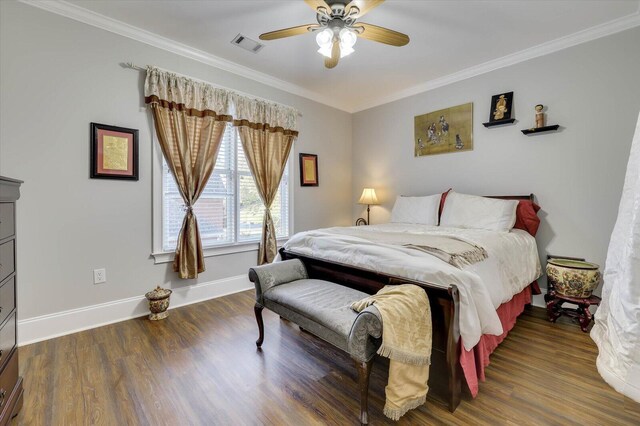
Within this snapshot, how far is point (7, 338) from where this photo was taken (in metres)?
1.37

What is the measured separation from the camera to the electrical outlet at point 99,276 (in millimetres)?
2529

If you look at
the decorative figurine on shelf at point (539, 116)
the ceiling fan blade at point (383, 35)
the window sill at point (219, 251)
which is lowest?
the window sill at point (219, 251)

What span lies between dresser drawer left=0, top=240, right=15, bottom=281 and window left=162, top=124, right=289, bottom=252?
→ 1.47 meters

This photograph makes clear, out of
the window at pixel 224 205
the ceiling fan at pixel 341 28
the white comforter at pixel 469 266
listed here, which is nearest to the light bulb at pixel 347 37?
the ceiling fan at pixel 341 28

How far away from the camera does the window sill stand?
288 centimetres

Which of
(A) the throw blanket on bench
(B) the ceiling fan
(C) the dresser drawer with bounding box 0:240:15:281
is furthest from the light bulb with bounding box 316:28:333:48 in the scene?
(C) the dresser drawer with bounding box 0:240:15:281

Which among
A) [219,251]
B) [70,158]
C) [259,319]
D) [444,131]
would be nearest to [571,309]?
[444,131]

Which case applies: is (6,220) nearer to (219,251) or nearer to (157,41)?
(219,251)

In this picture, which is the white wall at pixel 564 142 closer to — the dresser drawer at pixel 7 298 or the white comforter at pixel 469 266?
the white comforter at pixel 469 266

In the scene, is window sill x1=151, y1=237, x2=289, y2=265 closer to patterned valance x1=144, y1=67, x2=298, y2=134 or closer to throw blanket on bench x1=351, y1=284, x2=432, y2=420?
patterned valance x1=144, y1=67, x2=298, y2=134

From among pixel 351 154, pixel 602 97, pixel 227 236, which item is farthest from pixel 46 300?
pixel 602 97

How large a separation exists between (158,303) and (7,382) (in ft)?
4.31

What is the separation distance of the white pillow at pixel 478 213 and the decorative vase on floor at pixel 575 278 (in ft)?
1.72

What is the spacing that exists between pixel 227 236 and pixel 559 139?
379cm
